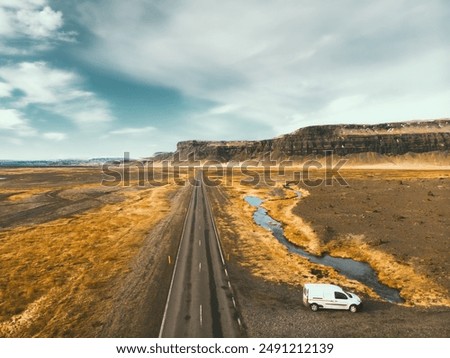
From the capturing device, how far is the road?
79.0ft

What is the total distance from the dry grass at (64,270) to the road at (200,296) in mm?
6332

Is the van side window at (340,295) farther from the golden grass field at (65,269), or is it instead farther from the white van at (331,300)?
the golden grass field at (65,269)

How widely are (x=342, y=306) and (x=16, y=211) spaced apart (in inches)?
3107

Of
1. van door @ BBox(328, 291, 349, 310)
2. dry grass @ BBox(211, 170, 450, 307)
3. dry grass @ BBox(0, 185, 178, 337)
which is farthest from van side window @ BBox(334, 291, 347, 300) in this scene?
dry grass @ BBox(0, 185, 178, 337)

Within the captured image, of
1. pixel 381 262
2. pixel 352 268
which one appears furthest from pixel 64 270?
pixel 381 262

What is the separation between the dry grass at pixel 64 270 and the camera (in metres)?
26.3

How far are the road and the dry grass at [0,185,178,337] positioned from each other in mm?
6332

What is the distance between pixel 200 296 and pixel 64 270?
19.3 m

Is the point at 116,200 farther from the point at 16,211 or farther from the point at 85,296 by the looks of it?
the point at 85,296

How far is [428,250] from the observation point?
42.1m

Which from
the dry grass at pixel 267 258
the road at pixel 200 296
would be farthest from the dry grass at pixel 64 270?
the dry grass at pixel 267 258

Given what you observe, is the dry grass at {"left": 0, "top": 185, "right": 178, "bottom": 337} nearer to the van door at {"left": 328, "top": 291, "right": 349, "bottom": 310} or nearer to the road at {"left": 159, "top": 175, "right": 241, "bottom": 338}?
the road at {"left": 159, "top": 175, "right": 241, "bottom": 338}

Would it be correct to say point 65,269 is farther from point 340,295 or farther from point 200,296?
point 340,295

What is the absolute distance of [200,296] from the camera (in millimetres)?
29484
